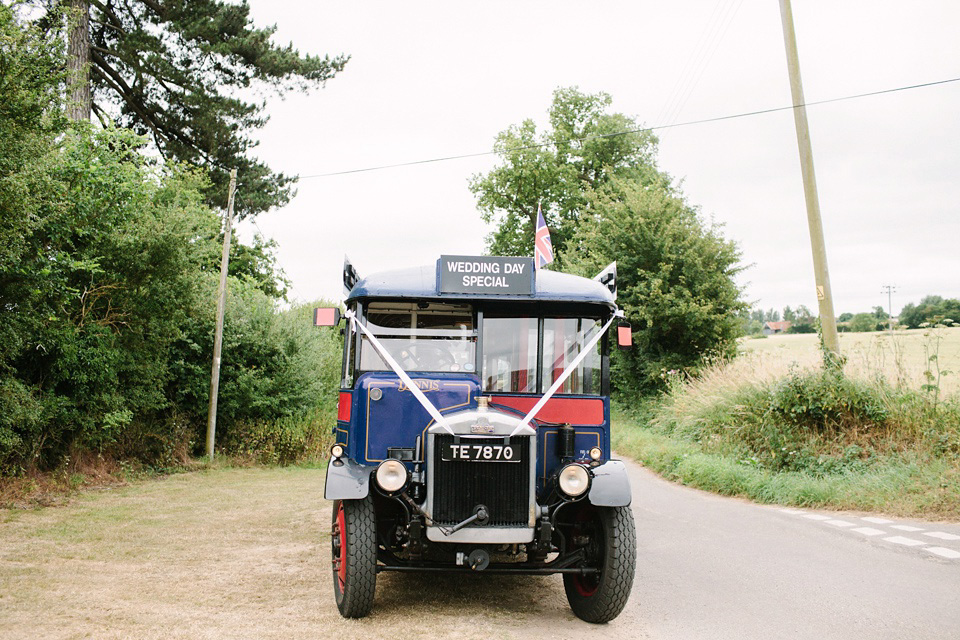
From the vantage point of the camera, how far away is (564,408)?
6.51 metres

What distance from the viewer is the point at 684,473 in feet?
45.3

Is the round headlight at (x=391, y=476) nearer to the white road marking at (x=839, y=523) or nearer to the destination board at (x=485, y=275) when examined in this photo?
the destination board at (x=485, y=275)

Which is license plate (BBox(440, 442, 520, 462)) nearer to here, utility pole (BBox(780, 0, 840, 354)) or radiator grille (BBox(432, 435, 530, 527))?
radiator grille (BBox(432, 435, 530, 527))

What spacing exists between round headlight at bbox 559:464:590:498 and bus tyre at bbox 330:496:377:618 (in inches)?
53.7

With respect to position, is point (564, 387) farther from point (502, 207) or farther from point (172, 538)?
point (502, 207)

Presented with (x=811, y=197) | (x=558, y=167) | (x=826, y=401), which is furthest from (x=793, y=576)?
(x=558, y=167)

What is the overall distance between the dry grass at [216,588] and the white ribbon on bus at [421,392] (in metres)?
1.40

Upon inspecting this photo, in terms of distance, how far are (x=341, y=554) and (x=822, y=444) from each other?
914 centimetres

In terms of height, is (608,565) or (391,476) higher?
(391,476)

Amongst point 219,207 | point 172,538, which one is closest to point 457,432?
point 172,538

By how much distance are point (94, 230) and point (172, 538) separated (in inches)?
213

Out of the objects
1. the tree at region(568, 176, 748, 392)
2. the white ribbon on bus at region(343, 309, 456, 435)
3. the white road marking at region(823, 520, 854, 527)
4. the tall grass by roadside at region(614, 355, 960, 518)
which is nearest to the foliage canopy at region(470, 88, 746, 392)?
the tree at region(568, 176, 748, 392)

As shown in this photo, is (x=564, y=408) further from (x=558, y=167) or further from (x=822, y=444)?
(x=558, y=167)

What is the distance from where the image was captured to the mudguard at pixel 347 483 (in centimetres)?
551
